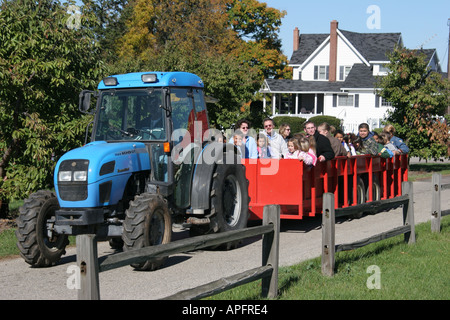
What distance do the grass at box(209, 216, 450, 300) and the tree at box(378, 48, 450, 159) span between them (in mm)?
14840

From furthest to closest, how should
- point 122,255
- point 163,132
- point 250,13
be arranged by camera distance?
1. point 250,13
2. point 163,132
3. point 122,255

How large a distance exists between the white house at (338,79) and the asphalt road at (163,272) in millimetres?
45598

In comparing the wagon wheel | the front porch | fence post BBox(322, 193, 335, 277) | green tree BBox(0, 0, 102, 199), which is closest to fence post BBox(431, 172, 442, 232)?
the wagon wheel

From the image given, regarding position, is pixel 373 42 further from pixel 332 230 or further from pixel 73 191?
pixel 73 191

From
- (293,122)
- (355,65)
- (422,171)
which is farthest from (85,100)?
(355,65)

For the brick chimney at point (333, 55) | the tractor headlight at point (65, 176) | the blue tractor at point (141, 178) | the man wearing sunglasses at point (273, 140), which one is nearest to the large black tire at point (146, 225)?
the blue tractor at point (141, 178)

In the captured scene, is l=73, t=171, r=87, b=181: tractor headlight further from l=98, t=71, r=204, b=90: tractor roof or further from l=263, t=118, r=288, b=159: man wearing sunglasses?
l=263, t=118, r=288, b=159: man wearing sunglasses

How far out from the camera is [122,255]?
5.15 m

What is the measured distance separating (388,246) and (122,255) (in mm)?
6012

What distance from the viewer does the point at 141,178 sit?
909cm

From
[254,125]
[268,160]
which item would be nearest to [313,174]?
[268,160]

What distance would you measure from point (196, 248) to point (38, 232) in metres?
3.16

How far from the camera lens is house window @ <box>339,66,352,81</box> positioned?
6138 cm

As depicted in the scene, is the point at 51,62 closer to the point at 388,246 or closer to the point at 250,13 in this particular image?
the point at 388,246
